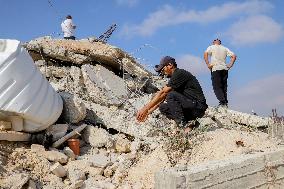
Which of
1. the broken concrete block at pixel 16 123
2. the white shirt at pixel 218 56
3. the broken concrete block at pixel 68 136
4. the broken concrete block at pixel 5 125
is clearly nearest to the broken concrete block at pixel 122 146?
the broken concrete block at pixel 68 136

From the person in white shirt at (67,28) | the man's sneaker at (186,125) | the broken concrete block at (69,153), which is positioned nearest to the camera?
the broken concrete block at (69,153)

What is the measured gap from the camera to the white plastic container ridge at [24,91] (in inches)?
198

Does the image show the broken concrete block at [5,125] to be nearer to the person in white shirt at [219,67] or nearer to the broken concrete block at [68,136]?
the broken concrete block at [68,136]

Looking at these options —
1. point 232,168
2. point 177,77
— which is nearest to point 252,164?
point 232,168

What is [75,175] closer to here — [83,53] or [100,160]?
[100,160]

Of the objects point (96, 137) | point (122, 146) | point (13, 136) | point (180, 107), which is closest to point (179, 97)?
point (180, 107)

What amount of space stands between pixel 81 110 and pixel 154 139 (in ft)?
3.84

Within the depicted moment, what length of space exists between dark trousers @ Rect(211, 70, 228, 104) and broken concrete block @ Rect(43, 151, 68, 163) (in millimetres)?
3839

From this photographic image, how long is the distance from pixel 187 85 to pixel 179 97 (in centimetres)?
23

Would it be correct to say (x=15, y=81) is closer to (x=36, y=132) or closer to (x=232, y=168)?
(x=36, y=132)

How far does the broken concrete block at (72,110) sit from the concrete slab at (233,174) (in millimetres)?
2705

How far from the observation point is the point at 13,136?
5.12 meters

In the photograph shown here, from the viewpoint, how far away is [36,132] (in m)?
5.55

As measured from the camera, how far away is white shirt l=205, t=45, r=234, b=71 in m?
8.11
